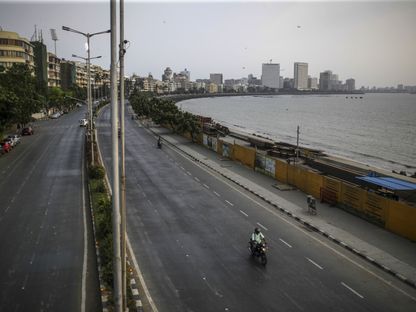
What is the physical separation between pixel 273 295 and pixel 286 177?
20.1m

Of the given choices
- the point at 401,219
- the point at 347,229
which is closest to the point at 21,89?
the point at 347,229

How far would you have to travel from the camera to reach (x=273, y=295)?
15969mm

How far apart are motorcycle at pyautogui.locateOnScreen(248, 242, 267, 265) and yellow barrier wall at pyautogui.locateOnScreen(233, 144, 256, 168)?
74.4ft

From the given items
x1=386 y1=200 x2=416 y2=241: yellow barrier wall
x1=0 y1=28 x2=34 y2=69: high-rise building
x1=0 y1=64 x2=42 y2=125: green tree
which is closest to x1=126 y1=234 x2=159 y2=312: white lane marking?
x1=386 y1=200 x2=416 y2=241: yellow barrier wall

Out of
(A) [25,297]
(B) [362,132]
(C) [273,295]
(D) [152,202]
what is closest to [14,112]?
(D) [152,202]

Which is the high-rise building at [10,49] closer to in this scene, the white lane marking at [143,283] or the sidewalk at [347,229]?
the sidewalk at [347,229]

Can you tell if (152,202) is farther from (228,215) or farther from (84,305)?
(84,305)

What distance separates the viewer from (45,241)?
71.1 feet

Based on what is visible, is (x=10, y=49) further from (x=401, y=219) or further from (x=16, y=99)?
(x=401, y=219)

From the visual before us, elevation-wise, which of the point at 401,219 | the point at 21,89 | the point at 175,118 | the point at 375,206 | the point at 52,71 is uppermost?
the point at 52,71

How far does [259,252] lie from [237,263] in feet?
3.43

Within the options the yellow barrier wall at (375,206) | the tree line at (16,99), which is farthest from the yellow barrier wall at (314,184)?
the tree line at (16,99)

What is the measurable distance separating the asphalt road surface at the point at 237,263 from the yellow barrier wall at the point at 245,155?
36.7ft

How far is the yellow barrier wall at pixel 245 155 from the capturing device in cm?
4226
